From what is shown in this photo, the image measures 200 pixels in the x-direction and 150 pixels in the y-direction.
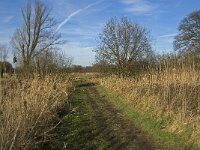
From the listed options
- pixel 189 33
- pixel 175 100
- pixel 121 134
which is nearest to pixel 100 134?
pixel 121 134

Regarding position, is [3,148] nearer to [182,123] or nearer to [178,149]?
Result: [178,149]

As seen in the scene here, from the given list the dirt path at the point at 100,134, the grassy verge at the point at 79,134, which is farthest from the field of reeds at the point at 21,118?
the dirt path at the point at 100,134

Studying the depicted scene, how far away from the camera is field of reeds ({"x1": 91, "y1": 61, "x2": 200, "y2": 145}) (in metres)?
9.93

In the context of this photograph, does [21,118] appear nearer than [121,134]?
Yes

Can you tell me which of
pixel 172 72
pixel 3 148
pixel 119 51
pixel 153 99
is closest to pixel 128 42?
pixel 119 51

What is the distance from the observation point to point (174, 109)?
11.7 m

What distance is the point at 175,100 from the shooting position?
12.7m

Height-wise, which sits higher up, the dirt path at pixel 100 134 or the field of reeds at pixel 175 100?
the field of reeds at pixel 175 100

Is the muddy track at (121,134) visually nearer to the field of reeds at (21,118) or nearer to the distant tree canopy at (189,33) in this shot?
the field of reeds at (21,118)

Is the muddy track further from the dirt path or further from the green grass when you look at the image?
the green grass

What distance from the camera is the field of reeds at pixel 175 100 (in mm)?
9930

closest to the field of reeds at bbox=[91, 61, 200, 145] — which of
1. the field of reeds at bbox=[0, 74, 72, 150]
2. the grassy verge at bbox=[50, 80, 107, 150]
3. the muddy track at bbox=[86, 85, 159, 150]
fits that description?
the muddy track at bbox=[86, 85, 159, 150]

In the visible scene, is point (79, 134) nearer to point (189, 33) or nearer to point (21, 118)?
point (21, 118)

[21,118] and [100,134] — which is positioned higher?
[21,118]
